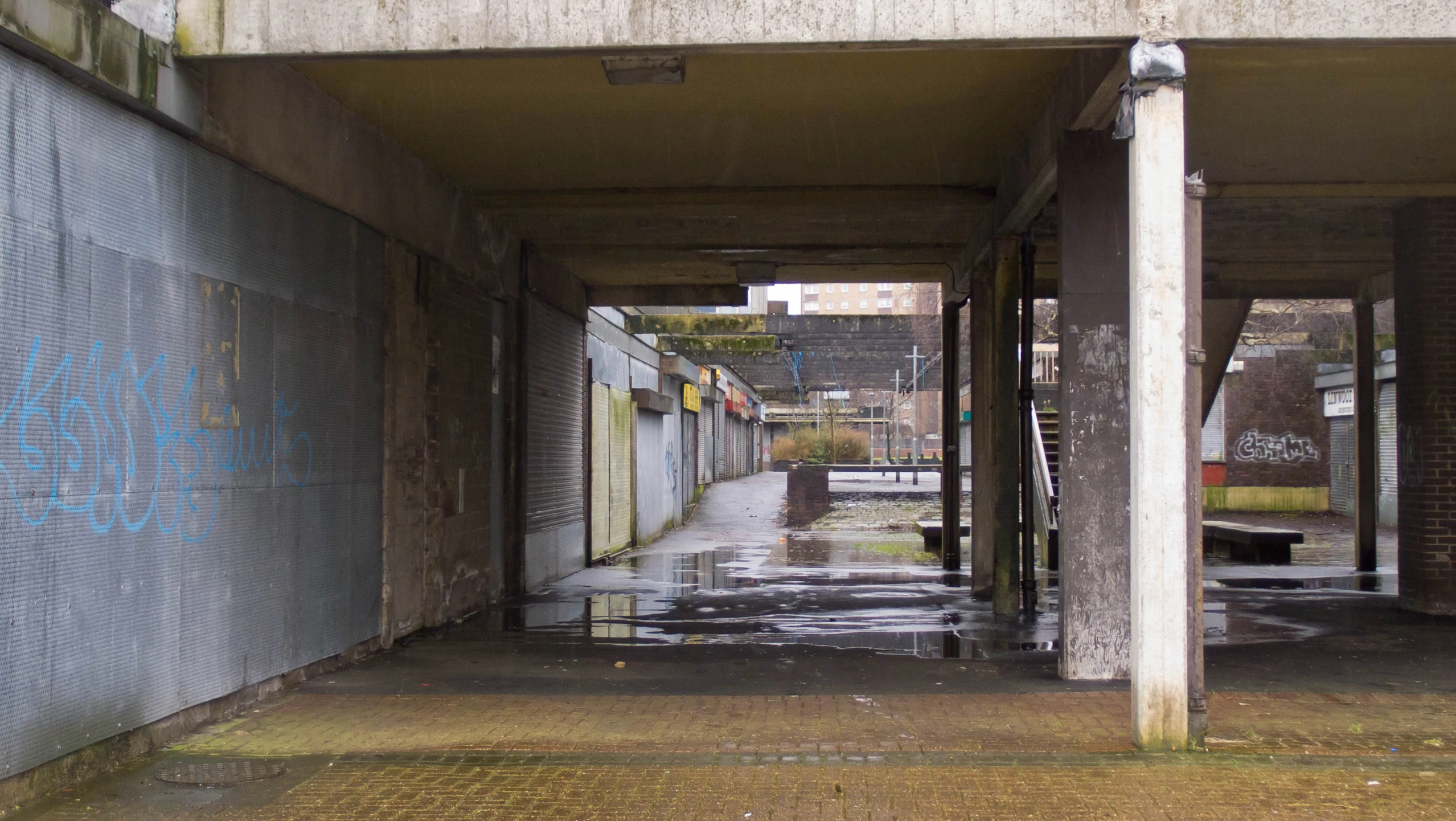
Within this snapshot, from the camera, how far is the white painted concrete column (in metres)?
5.80

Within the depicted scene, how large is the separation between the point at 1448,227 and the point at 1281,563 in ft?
22.7

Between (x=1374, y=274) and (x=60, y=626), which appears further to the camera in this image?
(x=1374, y=274)

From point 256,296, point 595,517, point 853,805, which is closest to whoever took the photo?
point 853,805

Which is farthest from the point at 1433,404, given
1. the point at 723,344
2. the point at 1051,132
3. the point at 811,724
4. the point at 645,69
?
the point at 723,344

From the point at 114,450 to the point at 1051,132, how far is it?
6.31m

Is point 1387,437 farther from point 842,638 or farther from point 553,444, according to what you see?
point 842,638

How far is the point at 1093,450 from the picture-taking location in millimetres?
7754

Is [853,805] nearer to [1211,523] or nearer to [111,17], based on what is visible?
[111,17]

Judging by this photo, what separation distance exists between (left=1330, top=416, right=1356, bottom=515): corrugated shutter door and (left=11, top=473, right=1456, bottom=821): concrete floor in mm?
17341

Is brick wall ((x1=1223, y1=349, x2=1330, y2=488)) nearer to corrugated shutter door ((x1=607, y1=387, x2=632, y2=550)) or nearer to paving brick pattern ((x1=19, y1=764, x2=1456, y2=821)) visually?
corrugated shutter door ((x1=607, y1=387, x2=632, y2=550))

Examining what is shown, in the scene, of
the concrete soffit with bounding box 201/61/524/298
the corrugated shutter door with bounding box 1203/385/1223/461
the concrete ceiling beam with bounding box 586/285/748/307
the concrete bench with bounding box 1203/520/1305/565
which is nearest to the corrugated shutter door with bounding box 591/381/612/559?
the concrete ceiling beam with bounding box 586/285/748/307

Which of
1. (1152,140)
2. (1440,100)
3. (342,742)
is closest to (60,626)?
(342,742)

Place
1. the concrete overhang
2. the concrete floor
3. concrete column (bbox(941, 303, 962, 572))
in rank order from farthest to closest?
concrete column (bbox(941, 303, 962, 572)), the concrete overhang, the concrete floor

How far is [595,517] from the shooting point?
1723 cm
